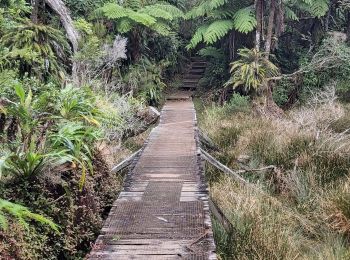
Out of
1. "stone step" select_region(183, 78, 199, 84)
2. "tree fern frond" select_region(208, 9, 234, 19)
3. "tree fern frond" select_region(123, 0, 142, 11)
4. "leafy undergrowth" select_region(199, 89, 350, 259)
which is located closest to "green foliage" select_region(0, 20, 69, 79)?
"tree fern frond" select_region(123, 0, 142, 11)

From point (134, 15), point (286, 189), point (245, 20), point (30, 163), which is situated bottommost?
point (286, 189)

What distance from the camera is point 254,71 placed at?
10.2m

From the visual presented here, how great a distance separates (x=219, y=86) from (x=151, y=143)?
25.1 ft

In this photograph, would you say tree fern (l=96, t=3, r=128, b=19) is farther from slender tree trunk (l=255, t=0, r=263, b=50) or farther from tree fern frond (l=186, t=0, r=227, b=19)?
slender tree trunk (l=255, t=0, r=263, b=50)

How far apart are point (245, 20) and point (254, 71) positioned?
145 cm

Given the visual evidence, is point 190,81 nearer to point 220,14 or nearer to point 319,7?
point 220,14

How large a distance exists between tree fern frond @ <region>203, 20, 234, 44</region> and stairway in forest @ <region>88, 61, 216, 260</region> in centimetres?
596

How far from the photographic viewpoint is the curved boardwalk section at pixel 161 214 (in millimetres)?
2781

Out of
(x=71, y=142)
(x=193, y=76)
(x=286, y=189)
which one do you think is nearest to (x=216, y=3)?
(x=193, y=76)

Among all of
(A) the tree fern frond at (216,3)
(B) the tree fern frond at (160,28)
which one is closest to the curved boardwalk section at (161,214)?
(B) the tree fern frond at (160,28)

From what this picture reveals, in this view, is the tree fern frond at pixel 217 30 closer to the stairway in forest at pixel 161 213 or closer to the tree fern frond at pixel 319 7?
the tree fern frond at pixel 319 7

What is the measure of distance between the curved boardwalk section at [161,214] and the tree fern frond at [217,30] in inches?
239

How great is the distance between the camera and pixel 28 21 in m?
8.00

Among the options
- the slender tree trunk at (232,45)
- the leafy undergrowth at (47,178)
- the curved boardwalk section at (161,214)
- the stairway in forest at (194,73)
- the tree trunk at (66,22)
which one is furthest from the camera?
the stairway in forest at (194,73)
